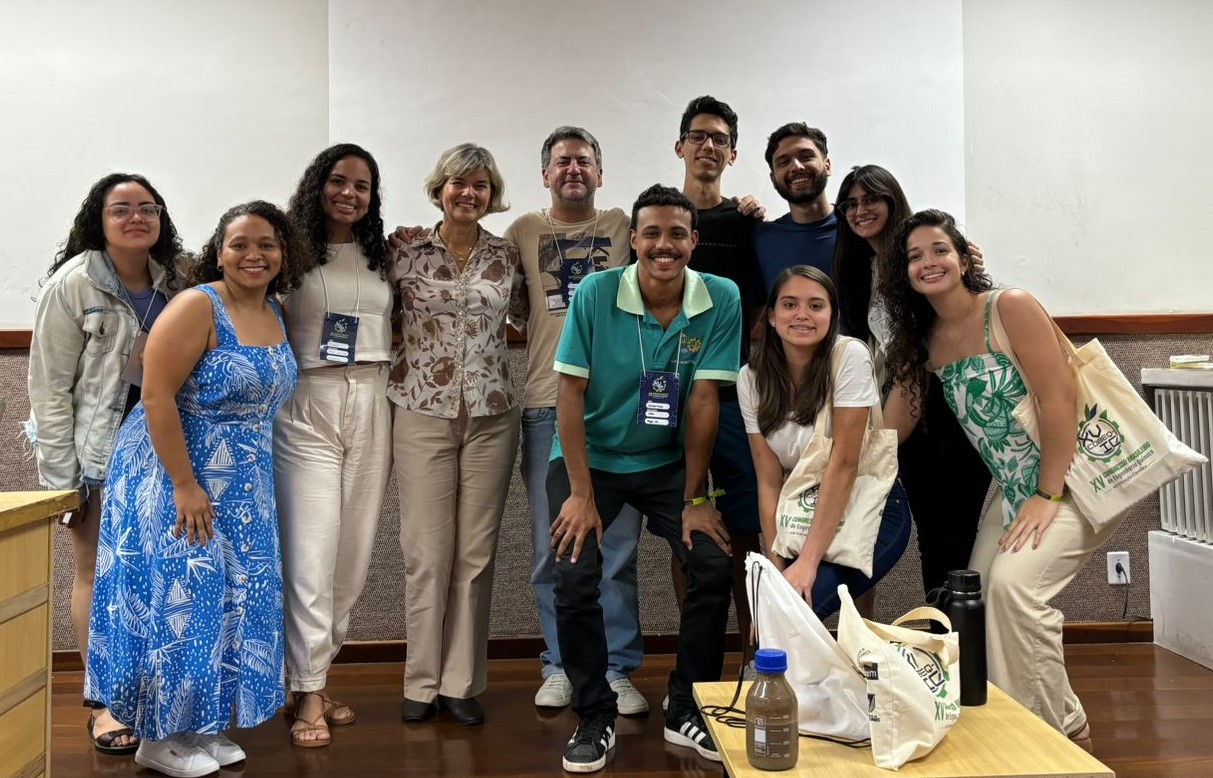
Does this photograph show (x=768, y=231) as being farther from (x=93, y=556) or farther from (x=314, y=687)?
(x=93, y=556)

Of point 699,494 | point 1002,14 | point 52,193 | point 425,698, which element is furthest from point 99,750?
point 1002,14

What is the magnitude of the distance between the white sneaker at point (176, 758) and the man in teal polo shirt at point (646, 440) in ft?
3.11

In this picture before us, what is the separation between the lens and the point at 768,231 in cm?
317

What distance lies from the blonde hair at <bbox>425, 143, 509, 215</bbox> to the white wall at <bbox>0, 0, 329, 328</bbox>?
103 cm

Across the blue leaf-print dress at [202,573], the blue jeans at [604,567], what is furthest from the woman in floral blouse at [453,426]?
the blue leaf-print dress at [202,573]

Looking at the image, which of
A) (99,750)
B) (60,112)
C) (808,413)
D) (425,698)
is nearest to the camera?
(808,413)

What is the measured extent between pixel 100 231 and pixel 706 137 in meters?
1.85

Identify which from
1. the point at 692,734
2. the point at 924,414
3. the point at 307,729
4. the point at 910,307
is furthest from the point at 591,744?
the point at 910,307

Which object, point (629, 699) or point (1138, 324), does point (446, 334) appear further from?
point (1138, 324)

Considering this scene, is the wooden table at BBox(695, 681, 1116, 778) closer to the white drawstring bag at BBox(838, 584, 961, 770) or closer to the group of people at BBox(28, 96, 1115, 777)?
the white drawstring bag at BBox(838, 584, 961, 770)

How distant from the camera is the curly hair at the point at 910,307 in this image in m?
2.64

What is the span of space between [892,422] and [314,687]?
6.00 ft

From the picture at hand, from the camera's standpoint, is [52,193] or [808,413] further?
[52,193]

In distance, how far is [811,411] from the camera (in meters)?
2.55
